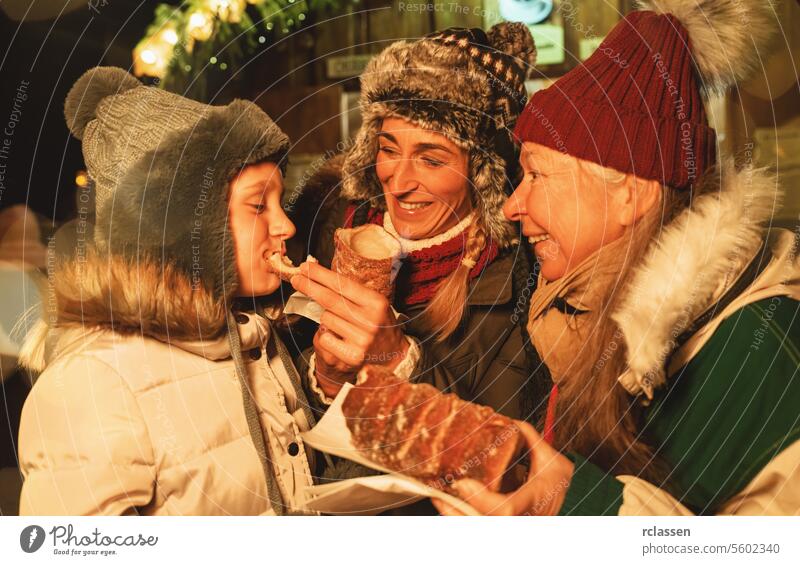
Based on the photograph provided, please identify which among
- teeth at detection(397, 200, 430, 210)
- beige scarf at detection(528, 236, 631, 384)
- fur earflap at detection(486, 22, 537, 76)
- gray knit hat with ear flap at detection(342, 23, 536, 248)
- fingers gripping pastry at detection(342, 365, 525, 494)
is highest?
fur earflap at detection(486, 22, 537, 76)

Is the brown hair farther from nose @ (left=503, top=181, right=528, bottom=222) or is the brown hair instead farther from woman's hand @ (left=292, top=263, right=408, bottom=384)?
woman's hand @ (left=292, top=263, right=408, bottom=384)

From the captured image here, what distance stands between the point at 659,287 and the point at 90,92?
0.82 metres

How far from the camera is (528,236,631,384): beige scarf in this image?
1.14 meters

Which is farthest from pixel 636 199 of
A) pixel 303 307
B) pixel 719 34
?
pixel 303 307

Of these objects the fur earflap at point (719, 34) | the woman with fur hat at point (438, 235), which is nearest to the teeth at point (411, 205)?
the woman with fur hat at point (438, 235)

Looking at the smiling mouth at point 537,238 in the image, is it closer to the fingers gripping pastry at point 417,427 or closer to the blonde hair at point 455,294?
the blonde hair at point 455,294

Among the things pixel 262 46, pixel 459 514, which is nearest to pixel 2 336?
pixel 262 46

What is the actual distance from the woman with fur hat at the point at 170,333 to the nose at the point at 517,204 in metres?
0.31

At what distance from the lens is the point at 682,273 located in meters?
1.09

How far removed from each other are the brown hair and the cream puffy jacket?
39cm

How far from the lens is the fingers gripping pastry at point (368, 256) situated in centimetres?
116

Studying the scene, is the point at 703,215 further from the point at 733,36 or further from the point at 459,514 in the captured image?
the point at 459,514

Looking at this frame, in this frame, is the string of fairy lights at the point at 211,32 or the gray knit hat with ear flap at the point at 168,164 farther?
the string of fairy lights at the point at 211,32

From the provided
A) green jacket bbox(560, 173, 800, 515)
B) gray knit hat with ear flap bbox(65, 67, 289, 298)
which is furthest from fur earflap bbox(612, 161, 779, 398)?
gray knit hat with ear flap bbox(65, 67, 289, 298)
